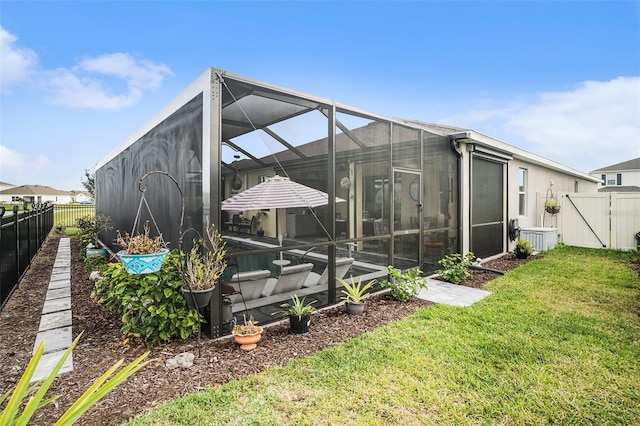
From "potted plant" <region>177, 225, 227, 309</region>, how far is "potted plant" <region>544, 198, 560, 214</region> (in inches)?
439

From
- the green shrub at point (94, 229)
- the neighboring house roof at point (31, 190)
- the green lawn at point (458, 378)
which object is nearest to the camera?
the green lawn at point (458, 378)

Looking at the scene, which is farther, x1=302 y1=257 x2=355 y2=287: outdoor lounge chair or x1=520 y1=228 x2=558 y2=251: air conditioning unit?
x1=520 y1=228 x2=558 y2=251: air conditioning unit

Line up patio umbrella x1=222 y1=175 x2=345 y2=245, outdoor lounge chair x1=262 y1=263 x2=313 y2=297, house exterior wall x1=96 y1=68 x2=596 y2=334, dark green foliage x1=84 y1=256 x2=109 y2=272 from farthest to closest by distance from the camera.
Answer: dark green foliage x1=84 y1=256 x2=109 y2=272 < outdoor lounge chair x1=262 y1=263 x2=313 y2=297 < patio umbrella x1=222 y1=175 x2=345 y2=245 < house exterior wall x1=96 y1=68 x2=596 y2=334

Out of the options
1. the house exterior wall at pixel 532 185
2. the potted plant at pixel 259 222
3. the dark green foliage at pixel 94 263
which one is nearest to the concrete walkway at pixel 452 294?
the potted plant at pixel 259 222

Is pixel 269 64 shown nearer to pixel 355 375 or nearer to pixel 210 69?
pixel 210 69

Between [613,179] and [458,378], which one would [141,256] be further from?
[613,179]

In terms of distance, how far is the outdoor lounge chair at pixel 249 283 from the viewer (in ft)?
12.2

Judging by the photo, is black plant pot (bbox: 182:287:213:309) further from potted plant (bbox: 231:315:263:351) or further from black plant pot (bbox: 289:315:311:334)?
black plant pot (bbox: 289:315:311:334)

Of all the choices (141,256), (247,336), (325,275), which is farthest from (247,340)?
(325,275)

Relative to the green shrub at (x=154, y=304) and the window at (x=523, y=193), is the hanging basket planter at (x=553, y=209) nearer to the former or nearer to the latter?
the window at (x=523, y=193)

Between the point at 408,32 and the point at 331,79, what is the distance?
265 cm

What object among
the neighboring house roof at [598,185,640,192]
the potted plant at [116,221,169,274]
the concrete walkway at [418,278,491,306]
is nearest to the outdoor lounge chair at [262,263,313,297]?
the potted plant at [116,221,169,274]

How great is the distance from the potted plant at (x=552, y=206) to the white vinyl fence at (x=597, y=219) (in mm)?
247

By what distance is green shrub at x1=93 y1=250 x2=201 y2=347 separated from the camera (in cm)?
318
